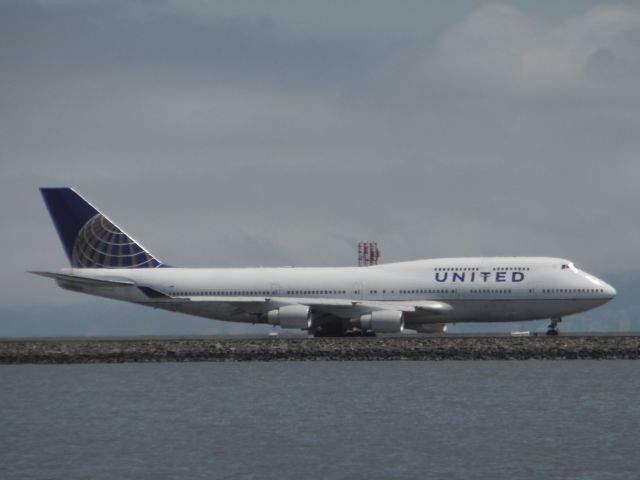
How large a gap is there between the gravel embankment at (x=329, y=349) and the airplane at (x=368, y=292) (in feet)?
5.52

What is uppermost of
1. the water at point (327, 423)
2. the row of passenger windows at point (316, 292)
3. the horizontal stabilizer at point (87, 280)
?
the horizontal stabilizer at point (87, 280)

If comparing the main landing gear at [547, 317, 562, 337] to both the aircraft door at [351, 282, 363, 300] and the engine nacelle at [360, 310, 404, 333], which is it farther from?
the aircraft door at [351, 282, 363, 300]

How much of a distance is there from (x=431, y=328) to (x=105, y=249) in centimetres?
2165

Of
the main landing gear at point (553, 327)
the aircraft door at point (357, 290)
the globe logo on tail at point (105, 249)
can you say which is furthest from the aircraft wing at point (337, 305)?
Answer: the globe logo on tail at point (105, 249)

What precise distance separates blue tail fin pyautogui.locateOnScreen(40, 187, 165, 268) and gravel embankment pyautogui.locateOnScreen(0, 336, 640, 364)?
362 inches

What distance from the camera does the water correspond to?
123ft

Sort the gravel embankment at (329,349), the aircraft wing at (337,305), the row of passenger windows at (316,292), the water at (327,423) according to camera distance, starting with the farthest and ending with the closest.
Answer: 1. the row of passenger windows at (316,292)
2. the aircraft wing at (337,305)
3. the gravel embankment at (329,349)
4. the water at (327,423)

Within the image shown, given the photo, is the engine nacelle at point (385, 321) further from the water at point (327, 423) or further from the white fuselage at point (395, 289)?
the water at point (327, 423)

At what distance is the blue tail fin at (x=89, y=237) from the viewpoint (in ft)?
278

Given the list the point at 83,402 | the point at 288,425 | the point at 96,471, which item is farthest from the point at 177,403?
the point at 96,471

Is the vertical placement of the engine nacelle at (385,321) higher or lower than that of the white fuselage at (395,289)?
lower

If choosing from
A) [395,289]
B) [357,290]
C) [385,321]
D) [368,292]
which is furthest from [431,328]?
[385,321]

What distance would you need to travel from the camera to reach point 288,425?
4691 centimetres

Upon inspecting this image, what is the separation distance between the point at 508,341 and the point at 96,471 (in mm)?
38037
